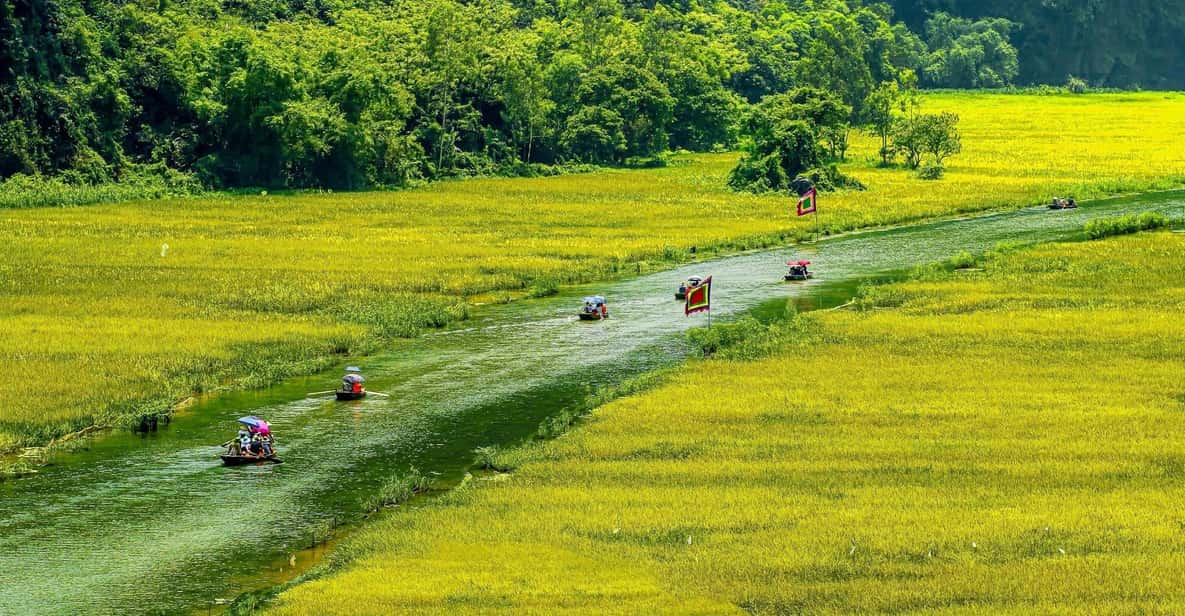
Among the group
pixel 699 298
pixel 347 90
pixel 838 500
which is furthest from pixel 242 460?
pixel 347 90

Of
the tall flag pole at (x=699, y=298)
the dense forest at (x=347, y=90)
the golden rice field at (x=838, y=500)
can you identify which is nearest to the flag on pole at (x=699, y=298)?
the tall flag pole at (x=699, y=298)

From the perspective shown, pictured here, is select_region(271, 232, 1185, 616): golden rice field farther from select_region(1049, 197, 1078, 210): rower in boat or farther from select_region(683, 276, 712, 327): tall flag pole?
select_region(1049, 197, 1078, 210): rower in boat

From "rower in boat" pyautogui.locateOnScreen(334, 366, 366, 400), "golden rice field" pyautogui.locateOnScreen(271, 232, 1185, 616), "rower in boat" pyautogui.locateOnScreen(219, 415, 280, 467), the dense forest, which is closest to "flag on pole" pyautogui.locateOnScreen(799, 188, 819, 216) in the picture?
"golden rice field" pyautogui.locateOnScreen(271, 232, 1185, 616)

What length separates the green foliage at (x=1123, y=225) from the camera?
76438 millimetres

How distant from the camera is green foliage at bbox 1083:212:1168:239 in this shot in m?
76.4

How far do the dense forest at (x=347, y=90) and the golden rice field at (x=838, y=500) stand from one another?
59.7 meters

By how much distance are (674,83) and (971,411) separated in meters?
103

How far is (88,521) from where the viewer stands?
32.5m

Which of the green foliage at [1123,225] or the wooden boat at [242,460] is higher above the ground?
the wooden boat at [242,460]

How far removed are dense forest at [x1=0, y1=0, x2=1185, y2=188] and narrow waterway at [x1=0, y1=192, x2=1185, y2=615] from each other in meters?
44.1

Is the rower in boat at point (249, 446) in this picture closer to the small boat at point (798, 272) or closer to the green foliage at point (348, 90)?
the small boat at point (798, 272)

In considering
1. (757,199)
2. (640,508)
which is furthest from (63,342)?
(757,199)

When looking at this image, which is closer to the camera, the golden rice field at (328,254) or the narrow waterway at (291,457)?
the narrow waterway at (291,457)

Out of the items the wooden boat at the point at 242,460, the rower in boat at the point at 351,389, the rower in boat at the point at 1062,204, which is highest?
the rower in boat at the point at 351,389
